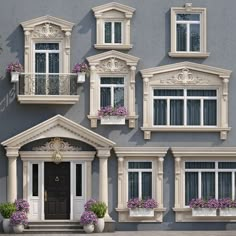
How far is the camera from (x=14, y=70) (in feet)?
83.8

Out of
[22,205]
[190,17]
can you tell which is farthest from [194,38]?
[22,205]

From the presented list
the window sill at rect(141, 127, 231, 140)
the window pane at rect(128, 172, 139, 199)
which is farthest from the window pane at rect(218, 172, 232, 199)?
the window pane at rect(128, 172, 139, 199)

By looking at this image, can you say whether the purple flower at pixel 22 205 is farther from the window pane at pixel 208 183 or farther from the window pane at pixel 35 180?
the window pane at pixel 208 183

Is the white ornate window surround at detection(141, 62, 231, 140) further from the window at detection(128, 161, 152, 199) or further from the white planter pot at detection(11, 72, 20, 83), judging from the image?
the white planter pot at detection(11, 72, 20, 83)

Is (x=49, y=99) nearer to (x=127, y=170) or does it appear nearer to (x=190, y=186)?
(x=127, y=170)

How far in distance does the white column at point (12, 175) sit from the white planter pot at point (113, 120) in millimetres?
3095

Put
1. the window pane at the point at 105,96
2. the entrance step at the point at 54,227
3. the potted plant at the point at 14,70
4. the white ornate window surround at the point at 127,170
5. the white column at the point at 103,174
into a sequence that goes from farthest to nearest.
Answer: the window pane at the point at 105,96 → the white ornate window surround at the point at 127,170 → the white column at the point at 103,174 → the potted plant at the point at 14,70 → the entrance step at the point at 54,227

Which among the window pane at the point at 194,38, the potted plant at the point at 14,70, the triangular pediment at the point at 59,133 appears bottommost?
the triangular pediment at the point at 59,133

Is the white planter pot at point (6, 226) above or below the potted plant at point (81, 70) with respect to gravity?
below

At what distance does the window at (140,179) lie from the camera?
86.3ft

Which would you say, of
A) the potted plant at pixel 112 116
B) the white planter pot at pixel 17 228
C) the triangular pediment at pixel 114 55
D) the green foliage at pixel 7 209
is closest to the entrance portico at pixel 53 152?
the green foliage at pixel 7 209

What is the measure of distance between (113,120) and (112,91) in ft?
3.56

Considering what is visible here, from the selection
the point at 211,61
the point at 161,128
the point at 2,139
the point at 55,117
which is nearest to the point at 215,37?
the point at 211,61

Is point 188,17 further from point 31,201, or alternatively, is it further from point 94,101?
point 31,201
